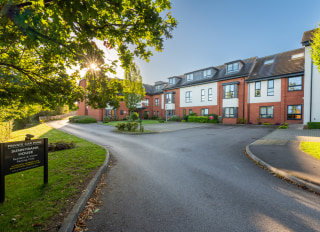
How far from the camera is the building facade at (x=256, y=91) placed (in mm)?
14742

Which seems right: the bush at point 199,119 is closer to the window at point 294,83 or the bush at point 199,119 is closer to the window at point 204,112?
the window at point 204,112

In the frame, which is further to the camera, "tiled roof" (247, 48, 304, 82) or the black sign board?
"tiled roof" (247, 48, 304, 82)

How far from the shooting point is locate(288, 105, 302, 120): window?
18.6 meters

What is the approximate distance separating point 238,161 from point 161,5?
20.6ft

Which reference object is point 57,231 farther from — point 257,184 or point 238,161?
point 238,161

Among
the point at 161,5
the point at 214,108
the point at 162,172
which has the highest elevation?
the point at 161,5

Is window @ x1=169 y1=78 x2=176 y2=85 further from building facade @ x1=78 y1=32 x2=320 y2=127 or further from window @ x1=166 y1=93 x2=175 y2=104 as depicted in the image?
window @ x1=166 y1=93 x2=175 y2=104

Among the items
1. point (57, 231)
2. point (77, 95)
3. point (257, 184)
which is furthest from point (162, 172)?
point (77, 95)

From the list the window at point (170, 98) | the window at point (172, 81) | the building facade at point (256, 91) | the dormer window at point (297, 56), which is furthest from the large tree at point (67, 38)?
the window at point (172, 81)

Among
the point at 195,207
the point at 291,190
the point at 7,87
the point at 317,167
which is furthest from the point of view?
the point at 7,87

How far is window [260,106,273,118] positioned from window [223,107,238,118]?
11.2 ft

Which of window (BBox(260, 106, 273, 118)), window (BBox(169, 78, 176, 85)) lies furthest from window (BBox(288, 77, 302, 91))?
window (BBox(169, 78, 176, 85))

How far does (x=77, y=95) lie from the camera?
553cm

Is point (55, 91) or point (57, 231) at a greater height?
point (55, 91)
